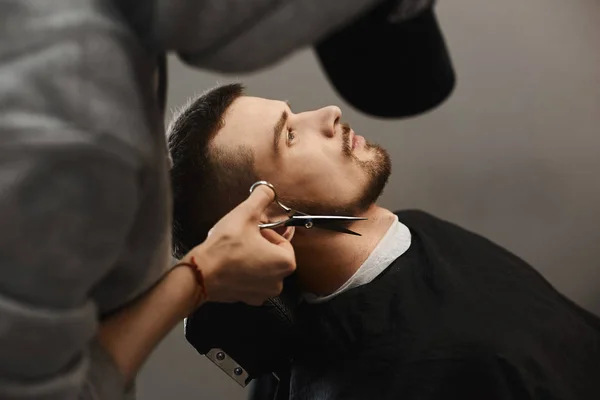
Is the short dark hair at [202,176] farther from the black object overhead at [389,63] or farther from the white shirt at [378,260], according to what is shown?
the black object overhead at [389,63]

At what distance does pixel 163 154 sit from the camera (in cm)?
60

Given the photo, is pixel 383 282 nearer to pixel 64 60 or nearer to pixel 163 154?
pixel 163 154

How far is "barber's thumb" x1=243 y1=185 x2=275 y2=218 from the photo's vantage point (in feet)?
2.70

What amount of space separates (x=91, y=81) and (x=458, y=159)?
1326 mm

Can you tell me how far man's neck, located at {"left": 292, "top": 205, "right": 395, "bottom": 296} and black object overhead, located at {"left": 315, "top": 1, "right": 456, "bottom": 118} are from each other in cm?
61

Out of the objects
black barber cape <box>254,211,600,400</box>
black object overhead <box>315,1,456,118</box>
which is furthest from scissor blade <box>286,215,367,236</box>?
black object overhead <box>315,1,456,118</box>

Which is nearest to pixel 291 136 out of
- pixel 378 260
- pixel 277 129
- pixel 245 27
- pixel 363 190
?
pixel 277 129

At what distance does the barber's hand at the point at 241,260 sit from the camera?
2.49ft

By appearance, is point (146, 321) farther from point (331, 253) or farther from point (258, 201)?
point (331, 253)

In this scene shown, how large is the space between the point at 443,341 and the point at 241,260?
46cm

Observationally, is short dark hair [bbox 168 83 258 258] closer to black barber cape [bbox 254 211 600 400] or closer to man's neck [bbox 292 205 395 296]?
man's neck [bbox 292 205 395 296]

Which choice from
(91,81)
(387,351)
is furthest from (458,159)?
(91,81)

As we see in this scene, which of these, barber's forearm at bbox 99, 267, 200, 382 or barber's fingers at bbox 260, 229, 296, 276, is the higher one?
barber's fingers at bbox 260, 229, 296, 276

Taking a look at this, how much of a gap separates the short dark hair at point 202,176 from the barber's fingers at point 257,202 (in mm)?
257
